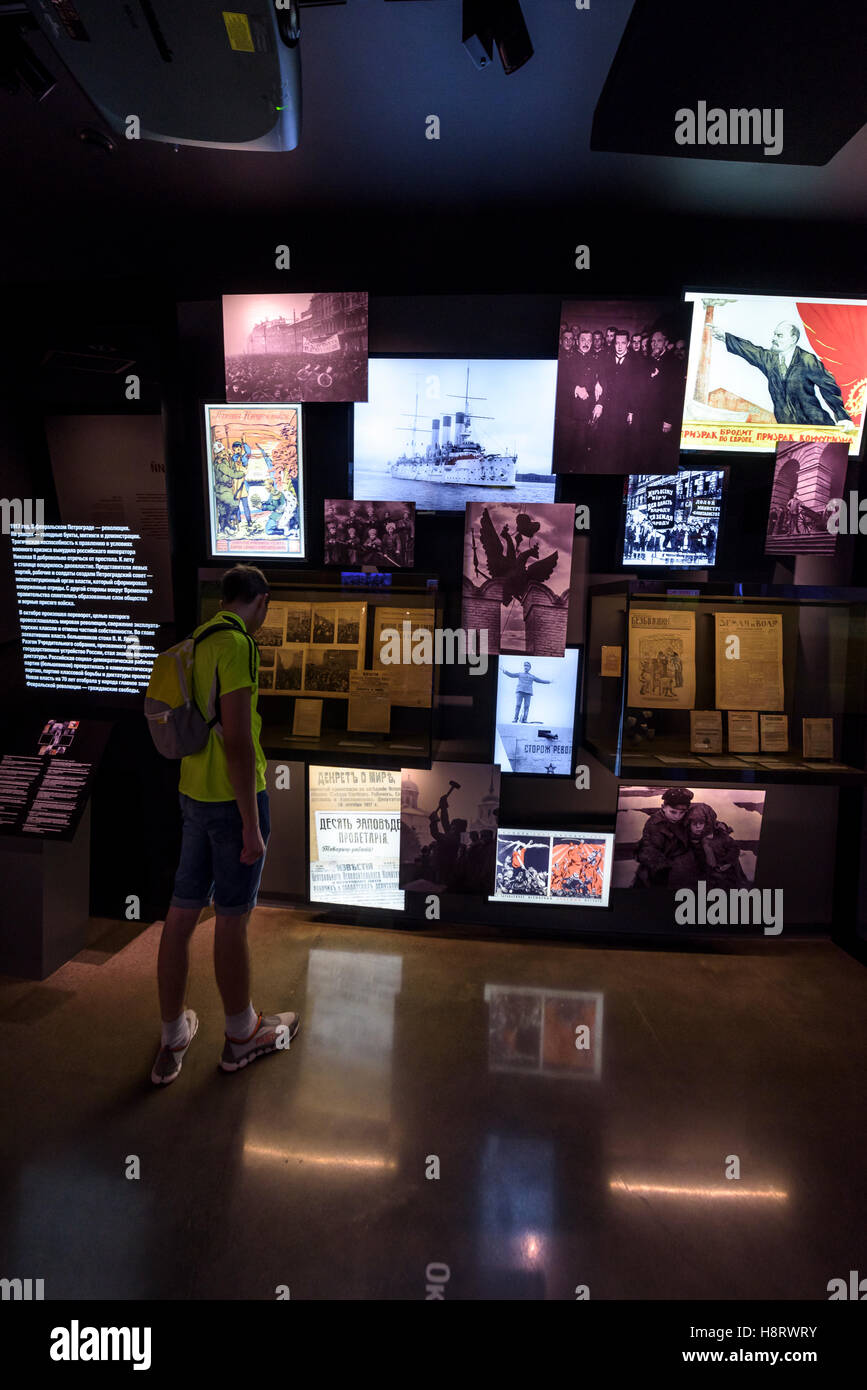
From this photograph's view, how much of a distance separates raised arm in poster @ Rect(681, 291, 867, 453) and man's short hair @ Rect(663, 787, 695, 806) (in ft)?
5.20

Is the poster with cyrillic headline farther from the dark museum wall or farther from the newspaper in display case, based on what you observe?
the newspaper in display case

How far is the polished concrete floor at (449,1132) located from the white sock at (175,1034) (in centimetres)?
13

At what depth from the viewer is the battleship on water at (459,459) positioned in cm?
259

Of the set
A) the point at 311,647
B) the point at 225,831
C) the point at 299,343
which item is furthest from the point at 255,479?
the point at 225,831

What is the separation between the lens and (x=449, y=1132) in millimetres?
1885

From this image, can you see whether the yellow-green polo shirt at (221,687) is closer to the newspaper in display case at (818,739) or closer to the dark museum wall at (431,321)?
the dark museum wall at (431,321)

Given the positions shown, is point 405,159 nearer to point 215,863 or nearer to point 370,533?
point 370,533

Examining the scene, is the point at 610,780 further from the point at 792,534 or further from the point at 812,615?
the point at 792,534

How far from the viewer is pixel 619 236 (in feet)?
8.56

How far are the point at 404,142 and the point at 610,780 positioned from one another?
108 inches

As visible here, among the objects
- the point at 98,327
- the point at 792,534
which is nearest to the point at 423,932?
the point at 792,534

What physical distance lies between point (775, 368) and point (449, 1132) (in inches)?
127

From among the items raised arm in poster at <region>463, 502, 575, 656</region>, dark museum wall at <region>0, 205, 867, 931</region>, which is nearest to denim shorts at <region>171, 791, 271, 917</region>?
dark museum wall at <region>0, 205, 867, 931</region>

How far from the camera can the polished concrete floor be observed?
1518 mm
